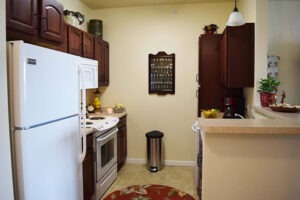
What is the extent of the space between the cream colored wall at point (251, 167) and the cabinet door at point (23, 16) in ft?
5.25

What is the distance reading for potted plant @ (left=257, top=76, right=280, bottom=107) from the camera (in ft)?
8.25

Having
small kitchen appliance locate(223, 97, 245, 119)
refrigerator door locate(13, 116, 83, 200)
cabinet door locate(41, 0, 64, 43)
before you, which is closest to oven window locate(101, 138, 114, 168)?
refrigerator door locate(13, 116, 83, 200)

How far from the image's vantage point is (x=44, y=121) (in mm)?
1677

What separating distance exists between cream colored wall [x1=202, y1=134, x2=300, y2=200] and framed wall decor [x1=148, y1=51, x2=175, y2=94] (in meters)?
2.66

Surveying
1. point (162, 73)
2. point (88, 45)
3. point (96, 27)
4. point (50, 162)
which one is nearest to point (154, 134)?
point (162, 73)

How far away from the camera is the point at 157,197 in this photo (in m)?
2.94

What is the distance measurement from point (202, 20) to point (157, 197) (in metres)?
2.86

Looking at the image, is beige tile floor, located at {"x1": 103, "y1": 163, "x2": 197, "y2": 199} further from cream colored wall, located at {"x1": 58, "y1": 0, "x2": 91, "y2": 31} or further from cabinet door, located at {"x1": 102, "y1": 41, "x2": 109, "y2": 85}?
cream colored wall, located at {"x1": 58, "y1": 0, "x2": 91, "y2": 31}

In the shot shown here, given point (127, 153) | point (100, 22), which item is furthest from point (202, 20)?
point (127, 153)

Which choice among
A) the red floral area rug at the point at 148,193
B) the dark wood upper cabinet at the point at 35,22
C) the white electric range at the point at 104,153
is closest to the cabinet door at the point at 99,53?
the white electric range at the point at 104,153

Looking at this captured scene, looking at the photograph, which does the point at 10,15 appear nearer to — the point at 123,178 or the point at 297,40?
the point at 123,178

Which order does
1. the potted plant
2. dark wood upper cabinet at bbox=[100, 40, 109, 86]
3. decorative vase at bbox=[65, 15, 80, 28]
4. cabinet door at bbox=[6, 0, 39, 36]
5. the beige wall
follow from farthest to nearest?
1. dark wood upper cabinet at bbox=[100, 40, 109, 86]
2. decorative vase at bbox=[65, 15, 80, 28]
3. the potted plant
4. cabinet door at bbox=[6, 0, 39, 36]
5. the beige wall

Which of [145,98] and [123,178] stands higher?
[145,98]

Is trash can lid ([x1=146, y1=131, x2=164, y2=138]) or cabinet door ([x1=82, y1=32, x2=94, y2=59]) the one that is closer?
cabinet door ([x1=82, y1=32, x2=94, y2=59])
